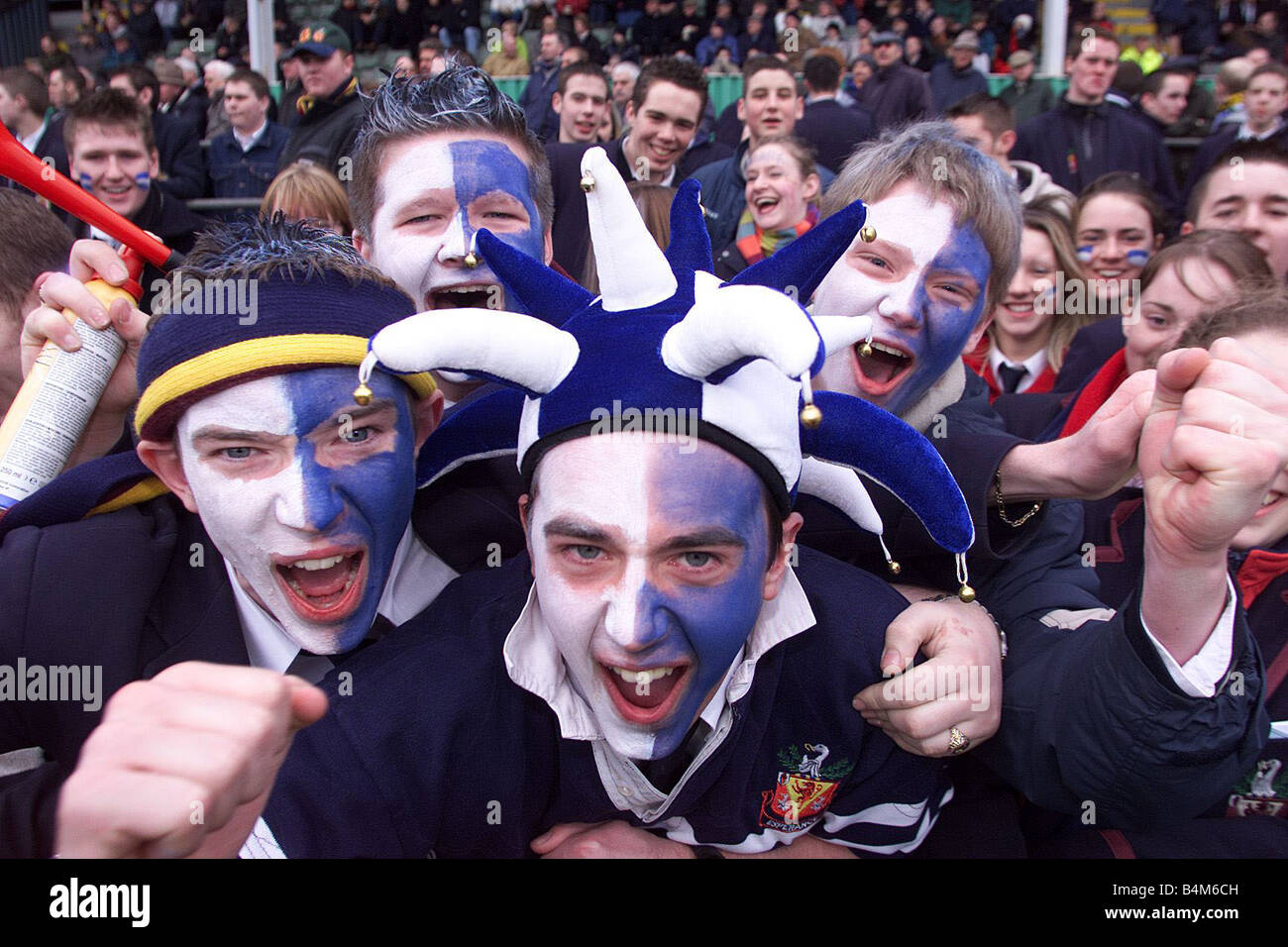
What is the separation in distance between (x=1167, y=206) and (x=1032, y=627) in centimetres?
514

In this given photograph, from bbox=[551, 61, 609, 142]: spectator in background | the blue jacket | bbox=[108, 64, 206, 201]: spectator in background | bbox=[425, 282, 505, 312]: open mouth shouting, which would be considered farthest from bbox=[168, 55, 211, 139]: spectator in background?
the blue jacket

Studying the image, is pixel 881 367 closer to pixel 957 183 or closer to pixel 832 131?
pixel 957 183

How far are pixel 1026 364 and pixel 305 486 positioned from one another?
3.05 meters

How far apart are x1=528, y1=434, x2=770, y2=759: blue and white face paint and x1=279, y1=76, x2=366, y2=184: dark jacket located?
339 cm

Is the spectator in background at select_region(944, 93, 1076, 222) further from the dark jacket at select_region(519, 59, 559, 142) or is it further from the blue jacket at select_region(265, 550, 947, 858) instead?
the blue jacket at select_region(265, 550, 947, 858)

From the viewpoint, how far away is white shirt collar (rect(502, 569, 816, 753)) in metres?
1.60

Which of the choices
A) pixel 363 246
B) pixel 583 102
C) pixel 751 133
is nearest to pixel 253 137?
pixel 583 102

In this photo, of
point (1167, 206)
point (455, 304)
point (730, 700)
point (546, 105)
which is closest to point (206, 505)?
point (455, 304)

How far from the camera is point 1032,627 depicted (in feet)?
6.05

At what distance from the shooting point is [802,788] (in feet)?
5.66

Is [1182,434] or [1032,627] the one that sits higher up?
[1182,434]

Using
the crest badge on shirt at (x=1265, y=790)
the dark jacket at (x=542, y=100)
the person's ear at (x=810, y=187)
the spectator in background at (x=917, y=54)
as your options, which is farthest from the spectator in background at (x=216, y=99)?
the crest badge on shirt at (x=1265, y=790)

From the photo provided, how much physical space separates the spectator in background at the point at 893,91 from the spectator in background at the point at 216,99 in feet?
14.7

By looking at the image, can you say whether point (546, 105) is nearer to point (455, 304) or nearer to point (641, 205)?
point (641, 205)
